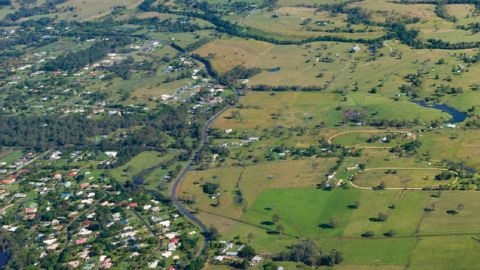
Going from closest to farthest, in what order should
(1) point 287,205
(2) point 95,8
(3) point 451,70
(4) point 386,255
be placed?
1. (4) point 386,255
2. (1) point 287,205
3. (3) point 451,70
4. (2) point 95,8

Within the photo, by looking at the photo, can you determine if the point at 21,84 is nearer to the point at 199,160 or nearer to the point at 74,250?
the point at 199,160

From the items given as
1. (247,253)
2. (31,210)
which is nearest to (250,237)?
(247,253)

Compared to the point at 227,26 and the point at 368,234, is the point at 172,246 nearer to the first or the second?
the point at 368,234

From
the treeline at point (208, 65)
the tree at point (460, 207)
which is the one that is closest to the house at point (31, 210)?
the tree at point (460, 207)

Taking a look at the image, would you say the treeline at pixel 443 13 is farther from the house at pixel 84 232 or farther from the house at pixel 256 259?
the house at pixel 84 232

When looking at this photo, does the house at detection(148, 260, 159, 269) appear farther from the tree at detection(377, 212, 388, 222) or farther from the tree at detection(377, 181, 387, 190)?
the tree at detection(377, 181, 387, 190)

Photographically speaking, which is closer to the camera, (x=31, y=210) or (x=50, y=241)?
(x=50, y=241)

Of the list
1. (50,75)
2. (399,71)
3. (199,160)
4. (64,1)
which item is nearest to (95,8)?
(64,1)
